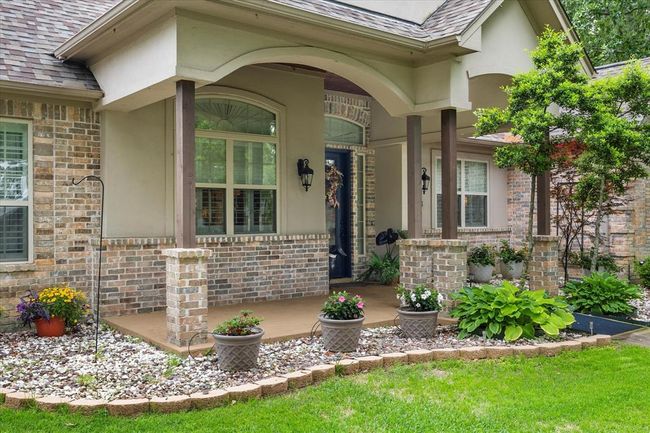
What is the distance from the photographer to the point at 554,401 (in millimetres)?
4508

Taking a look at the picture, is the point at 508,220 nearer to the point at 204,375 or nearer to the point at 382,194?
the point at 382,194

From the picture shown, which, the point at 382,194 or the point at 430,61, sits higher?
the point at 430,61

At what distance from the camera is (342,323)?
565cm

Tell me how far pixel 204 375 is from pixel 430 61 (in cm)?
488

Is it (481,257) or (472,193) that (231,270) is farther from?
(472,193)

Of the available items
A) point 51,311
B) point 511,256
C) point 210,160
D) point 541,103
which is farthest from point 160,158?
point 511,256

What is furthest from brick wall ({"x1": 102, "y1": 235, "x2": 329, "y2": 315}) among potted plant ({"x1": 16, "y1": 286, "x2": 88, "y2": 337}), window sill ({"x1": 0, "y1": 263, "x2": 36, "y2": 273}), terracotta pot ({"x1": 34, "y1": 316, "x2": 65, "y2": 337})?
window sill ({"x1": 0, "y1": 263, "x2": 36, "y2": 273})

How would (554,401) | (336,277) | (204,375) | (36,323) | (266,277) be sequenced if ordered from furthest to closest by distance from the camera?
(336,277) < (266,277) < (36,323) < (204,375) < (554,401)

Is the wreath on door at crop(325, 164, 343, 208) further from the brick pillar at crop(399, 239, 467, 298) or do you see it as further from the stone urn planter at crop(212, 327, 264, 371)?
the stone urn planter at crop(212, 327, 264, 371)

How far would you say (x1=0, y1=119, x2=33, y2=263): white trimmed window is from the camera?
269 inches

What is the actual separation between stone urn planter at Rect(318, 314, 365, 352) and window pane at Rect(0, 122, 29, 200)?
162 inches

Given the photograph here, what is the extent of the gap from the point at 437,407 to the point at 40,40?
673cm

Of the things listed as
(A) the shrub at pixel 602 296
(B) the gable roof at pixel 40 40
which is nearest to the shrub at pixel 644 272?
(A) the shrub at pixel 602 296

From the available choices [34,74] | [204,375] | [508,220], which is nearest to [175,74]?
[34,74]
